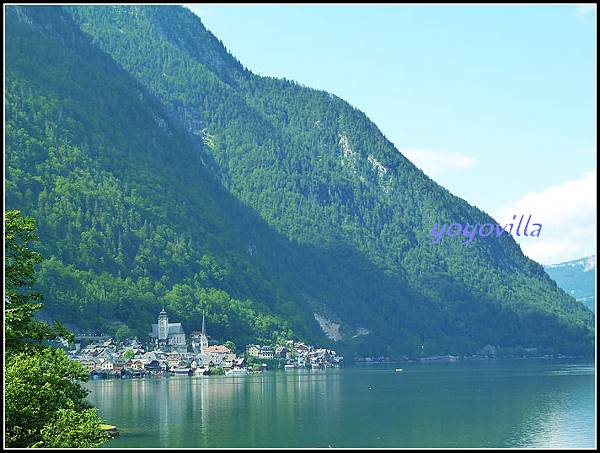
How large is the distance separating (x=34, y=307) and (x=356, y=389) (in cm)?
9718

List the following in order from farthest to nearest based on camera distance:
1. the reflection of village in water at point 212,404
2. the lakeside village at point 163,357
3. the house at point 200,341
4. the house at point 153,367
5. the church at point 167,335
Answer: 1. the house at point 200,341
2. the church at point 167,335
3. the house at point 153,367
4. the lakeside village at point 163,357
5. the reflection of village in water at point 212,404

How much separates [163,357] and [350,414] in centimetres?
9370

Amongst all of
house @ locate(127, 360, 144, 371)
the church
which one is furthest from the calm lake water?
the church

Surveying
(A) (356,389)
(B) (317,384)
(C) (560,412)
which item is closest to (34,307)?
(C) (560,412)

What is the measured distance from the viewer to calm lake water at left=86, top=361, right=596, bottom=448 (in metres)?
69.4

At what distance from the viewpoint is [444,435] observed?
73750 millimetres

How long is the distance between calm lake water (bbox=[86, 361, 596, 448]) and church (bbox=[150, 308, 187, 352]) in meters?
44.6

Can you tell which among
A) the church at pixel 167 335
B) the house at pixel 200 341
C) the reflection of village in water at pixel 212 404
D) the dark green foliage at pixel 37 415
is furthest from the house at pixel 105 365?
the dark green foliage at pixel 37 415

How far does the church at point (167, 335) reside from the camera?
18238 cm

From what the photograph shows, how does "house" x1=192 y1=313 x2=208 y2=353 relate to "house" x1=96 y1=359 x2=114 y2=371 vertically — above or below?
above

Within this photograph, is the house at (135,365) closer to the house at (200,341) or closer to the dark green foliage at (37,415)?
the house at (200,341)

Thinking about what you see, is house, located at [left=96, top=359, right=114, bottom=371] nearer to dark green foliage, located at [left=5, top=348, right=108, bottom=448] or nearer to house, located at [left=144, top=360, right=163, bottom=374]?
house, located at [left=144, top=360, right=163, bottom=374]

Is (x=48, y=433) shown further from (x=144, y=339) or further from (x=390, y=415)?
(x=144, y=339)

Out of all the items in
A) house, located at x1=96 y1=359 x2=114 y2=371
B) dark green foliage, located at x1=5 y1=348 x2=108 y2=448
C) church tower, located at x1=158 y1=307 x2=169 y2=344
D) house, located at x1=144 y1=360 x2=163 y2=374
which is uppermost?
dark green foliage, located at x1=5 y1=348 x2=108 y2=448
